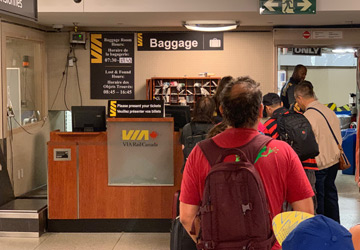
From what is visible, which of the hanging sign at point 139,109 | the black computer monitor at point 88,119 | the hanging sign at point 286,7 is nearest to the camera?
the hanging sign at point 139,109

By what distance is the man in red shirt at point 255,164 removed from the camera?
2500 millimetres

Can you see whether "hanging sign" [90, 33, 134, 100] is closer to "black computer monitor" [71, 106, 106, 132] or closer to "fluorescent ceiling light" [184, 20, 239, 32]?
"fluorescent ceiling light" [184, 20, 239, 32]

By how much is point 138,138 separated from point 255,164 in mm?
4337

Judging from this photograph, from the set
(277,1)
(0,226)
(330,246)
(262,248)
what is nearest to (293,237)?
(330,246)

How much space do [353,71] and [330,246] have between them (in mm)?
18445

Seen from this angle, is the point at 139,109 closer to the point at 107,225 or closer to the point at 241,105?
the point at 107,225

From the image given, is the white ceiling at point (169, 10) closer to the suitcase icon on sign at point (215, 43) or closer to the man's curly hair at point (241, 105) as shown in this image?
the suitcase icon on sign at point (215, 43)

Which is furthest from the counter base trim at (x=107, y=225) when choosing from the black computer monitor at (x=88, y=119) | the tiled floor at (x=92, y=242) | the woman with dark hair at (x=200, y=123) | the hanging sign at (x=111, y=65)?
the hanging sign at (x=111, y=65)

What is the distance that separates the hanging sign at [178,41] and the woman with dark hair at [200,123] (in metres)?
4.35

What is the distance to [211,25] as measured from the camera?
9.12 m

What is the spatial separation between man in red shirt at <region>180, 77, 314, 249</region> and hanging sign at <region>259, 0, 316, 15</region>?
5267mm

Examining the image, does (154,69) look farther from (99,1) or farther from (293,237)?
(293,237)

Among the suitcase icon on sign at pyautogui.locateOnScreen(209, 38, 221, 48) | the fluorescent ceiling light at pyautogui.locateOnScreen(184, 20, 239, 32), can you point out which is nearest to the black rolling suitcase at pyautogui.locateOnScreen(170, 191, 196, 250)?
the fluorescent ceiling light at pyautogui.locateOnScreen(184, 20, 239, 32)

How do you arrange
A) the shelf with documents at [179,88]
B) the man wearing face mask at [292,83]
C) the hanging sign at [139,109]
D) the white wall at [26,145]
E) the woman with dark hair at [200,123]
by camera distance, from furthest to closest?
the shelf with documents at [179,88] → the man wearing face mask at [292,83] → the white wall at [26,145] → the hanging sign at [139,109] → the woman with dark hair at [200,123]
